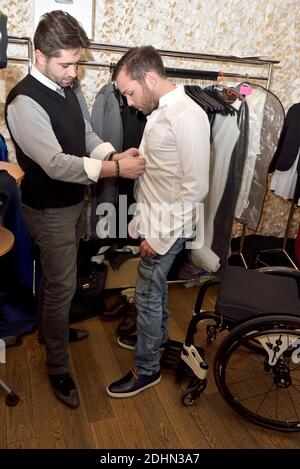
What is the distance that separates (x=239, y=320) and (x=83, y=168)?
83 centimetres

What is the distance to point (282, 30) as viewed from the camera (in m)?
2.54

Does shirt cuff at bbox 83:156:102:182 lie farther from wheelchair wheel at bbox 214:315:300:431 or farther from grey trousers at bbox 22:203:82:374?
wheelchair wheel at bbox 214:315:300:431

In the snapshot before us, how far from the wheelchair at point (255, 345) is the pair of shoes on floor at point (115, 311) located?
45cm

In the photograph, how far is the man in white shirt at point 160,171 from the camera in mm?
1291

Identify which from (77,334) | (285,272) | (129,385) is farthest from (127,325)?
(285,272)

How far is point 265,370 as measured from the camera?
158 centimetres

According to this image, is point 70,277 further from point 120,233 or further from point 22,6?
point 22,6

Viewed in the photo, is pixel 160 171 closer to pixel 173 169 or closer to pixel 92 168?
pixel 173 169

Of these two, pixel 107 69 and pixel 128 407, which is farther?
pixel 107 69

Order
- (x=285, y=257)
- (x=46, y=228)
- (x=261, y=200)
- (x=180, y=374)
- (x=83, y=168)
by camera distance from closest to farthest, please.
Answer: (x=83, y=168) → (x=46, y=228) → (x=180, y=374) → (x=261, y=200) → (x=285, y=257)

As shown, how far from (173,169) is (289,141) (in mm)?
1247

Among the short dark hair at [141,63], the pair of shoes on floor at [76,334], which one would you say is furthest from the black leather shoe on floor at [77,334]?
Result: the short dark hair at [141,63]

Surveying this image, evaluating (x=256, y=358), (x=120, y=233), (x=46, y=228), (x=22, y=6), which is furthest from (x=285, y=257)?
(x=22, y=6)

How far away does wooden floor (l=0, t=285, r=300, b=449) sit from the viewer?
1.48 metres
